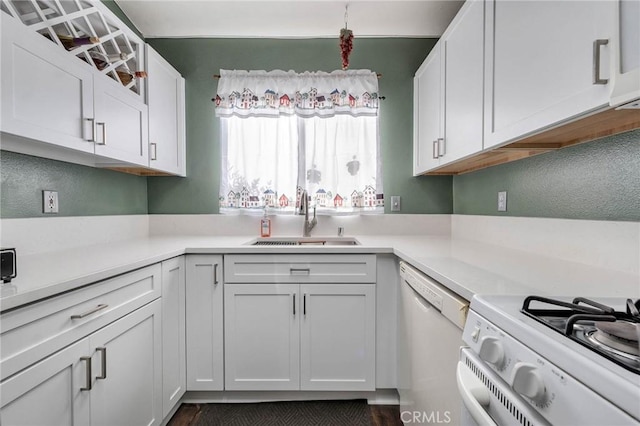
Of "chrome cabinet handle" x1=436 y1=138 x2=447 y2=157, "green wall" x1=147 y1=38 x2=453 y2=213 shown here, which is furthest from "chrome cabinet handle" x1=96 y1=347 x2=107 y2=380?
"chrome cabinet handle" x1=436 y1=138 x2=447 y2=157

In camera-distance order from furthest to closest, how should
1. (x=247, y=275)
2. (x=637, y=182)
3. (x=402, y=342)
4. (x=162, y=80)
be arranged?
1. (x=162, y=80)
2. (x=247, y=275)
3. (x=402, y=342)
4. (x=637, y=182)

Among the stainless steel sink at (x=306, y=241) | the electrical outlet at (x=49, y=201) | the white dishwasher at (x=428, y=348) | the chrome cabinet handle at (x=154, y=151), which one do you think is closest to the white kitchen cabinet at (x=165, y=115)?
the chrome cabinet handle at (x=154, y=151)

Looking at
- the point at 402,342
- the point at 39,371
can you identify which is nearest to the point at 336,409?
the point at 402,342

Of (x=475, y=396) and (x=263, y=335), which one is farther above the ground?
(x=475, y=396)

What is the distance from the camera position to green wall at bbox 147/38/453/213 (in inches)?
96.0

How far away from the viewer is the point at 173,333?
5.46ft

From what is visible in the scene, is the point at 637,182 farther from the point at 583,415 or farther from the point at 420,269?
the point at 583,415

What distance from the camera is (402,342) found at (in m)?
1.66

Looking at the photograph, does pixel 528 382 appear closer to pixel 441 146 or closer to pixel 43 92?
pixel 441 146

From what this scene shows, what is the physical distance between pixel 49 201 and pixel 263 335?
1313mm

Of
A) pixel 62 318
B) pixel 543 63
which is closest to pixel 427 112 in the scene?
pixel 543 63

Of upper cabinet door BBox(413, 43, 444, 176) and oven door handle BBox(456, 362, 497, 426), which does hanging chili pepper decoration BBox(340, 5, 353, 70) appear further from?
oven door handle BBox(456, 362, 497, 426)

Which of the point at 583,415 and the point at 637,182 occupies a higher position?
the point at 637,182

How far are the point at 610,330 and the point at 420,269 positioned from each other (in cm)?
80
